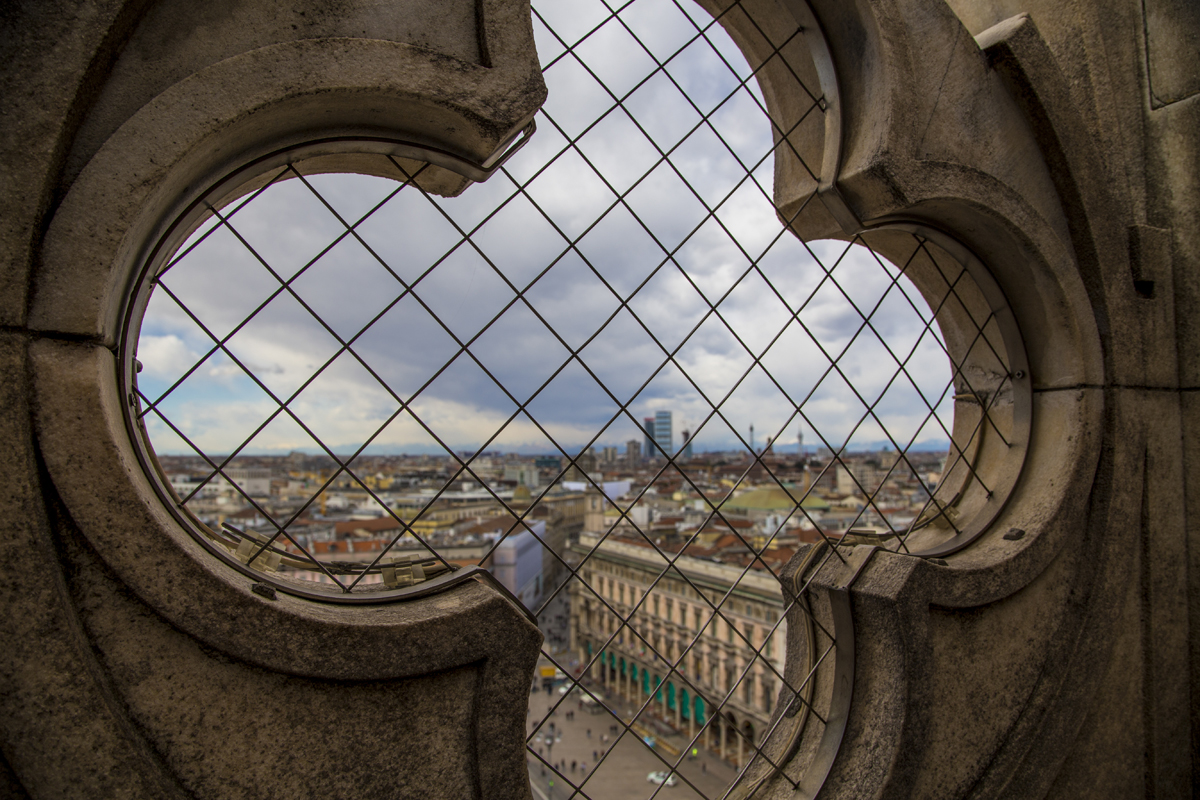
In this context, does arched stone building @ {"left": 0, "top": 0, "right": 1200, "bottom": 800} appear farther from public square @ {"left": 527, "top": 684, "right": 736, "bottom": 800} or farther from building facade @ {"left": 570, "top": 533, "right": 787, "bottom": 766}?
building facade @ {"left": 570, "top": 533, "right": 787, "bottom": 766}

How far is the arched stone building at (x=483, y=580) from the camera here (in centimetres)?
134

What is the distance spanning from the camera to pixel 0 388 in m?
1.28

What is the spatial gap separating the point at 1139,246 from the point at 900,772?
2.36 metres

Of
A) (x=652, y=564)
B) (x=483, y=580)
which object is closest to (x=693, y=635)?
(x=652, y=564)

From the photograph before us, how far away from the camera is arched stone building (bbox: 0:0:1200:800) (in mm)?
1344

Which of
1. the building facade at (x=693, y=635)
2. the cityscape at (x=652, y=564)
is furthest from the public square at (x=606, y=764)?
the building facade at (x=693, y=635)

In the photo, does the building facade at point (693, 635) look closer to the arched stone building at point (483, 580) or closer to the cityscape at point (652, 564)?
the cityscape at point (652, 564)

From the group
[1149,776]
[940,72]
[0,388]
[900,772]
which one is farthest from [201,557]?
[1149,776]

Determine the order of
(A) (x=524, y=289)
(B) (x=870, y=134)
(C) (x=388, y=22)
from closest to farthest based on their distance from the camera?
(C) (x=388, y=22), (A) (x=524, y=289), (B) (x=870, y=134)

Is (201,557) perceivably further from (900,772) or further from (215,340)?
(900,772)

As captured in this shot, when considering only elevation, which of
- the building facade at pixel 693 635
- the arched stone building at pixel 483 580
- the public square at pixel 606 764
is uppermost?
the arched stone building at pixel 483 580

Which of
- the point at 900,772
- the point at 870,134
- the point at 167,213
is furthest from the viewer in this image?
the point at 870,134

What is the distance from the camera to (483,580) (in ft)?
6.12

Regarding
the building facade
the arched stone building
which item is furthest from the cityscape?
the arched stone building
